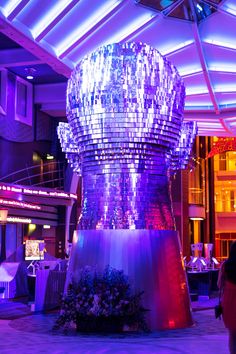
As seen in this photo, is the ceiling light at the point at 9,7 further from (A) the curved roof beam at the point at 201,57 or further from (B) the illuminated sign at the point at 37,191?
(B) the illuminated sign at the point at 37,191

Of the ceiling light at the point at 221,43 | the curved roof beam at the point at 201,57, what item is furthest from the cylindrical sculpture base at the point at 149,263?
the ceiling light at the point at 221,43

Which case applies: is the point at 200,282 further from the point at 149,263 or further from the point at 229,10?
the point at 149,263

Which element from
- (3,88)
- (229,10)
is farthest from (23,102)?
(229,10)

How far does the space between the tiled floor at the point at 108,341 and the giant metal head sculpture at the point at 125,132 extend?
200 cm

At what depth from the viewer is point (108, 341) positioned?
9109 millimetres

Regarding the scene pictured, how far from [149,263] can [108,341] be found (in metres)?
1.97

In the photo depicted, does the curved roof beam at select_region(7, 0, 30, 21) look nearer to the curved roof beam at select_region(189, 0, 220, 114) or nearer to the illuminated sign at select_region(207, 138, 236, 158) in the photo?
the curved roof beam at select_region(189, 0, 220, 114)

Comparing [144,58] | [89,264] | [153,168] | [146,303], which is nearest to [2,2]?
[144,58]

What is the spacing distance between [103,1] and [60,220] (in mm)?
19598

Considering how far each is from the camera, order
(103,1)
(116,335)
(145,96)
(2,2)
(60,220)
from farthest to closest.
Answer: (60,220) → (103,1) → (2,2) → (145,96) → (116,335)

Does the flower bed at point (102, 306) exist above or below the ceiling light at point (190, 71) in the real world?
below

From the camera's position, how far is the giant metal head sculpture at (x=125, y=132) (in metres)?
11.2

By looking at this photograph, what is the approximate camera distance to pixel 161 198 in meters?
11.4

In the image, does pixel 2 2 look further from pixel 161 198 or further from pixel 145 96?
pixel 161 198
